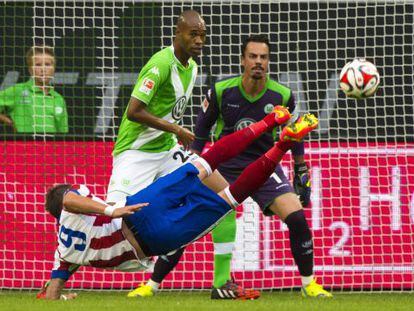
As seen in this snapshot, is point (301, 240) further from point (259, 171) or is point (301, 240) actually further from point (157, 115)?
point (157, 115)

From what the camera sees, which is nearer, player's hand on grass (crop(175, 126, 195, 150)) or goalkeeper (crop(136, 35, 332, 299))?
player's hand on grass (crop(175, 126, 195, 150))

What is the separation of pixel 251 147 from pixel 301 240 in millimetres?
928

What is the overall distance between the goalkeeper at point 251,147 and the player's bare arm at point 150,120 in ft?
2.71

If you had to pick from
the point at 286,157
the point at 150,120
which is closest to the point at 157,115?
the point at 150,120

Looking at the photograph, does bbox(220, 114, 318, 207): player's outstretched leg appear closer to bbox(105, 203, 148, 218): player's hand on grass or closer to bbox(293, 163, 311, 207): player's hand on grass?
bbox(105, 203, 148, 218): player's hand on grass

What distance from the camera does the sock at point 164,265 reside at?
10195 millimetres

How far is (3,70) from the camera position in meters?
12.0

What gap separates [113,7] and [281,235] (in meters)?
2.77

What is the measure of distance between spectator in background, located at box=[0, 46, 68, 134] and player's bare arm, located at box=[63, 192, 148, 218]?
10.5 ft

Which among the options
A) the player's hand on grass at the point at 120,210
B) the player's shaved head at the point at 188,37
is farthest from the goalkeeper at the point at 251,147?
the player's hand on grass at the point at 120,210

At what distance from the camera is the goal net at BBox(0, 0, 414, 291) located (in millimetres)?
11367

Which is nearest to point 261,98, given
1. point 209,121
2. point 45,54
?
point 209,121

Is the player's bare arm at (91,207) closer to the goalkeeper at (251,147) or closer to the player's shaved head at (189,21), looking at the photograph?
the goalkeeper at (251,147)

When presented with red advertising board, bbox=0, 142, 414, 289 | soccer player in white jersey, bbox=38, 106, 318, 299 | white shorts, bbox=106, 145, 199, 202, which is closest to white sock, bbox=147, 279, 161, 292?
white shorts, bbox=106, 145, 199, 202
